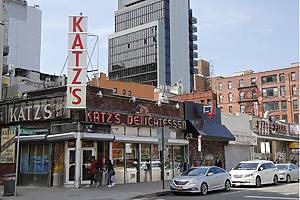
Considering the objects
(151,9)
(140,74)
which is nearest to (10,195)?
(140,74)

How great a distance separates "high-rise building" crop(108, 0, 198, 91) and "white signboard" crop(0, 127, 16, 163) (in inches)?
3985

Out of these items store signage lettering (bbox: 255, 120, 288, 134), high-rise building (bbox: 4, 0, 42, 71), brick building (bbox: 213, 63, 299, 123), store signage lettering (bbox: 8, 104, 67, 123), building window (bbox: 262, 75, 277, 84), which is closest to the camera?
store signage lettering (bbox: 8, 104, 67, 123)

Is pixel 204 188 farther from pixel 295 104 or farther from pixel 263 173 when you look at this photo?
pixel 295 104

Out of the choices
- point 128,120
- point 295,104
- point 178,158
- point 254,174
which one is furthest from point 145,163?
point 295,104

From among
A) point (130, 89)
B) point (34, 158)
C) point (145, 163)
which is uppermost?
point (130, 89)

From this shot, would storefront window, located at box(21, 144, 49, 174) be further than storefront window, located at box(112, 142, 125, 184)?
No

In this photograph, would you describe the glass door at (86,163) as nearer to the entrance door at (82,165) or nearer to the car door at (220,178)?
the entrance door at (82,165)

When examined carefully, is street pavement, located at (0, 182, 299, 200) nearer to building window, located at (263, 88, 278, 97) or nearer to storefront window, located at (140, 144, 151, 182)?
storefront window, located at (140, 144, 151, 182)

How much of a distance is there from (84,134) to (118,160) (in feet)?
12.8

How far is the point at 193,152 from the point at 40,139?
41.1 ft

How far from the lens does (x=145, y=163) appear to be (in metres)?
28.1

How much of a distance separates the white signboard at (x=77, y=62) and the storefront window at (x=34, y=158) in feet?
13.6

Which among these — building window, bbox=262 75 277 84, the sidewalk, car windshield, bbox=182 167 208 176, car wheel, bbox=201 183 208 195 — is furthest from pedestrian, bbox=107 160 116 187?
building window, bbox=262 75 277 84

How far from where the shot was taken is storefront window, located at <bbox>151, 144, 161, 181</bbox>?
2862 cm
